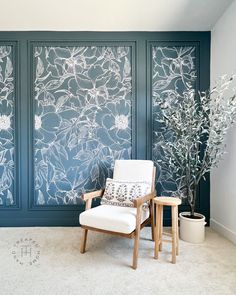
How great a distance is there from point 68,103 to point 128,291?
2.21 metres

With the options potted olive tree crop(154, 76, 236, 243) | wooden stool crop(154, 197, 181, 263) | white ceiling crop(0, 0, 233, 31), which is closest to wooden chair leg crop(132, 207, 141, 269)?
wooden stool crop(154, 197, 181, 263)

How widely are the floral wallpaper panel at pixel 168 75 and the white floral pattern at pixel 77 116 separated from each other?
34 cm

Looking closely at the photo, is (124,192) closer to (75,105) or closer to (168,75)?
(75,105)

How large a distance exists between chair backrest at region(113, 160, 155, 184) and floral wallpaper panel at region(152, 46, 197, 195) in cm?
39

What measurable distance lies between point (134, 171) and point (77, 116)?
1.04 meters

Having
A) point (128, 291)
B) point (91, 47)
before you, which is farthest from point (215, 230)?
point (91, 47)

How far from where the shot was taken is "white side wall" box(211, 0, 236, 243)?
2533 millimetres

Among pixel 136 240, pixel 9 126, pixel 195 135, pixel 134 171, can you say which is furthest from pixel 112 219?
pixel 9 126

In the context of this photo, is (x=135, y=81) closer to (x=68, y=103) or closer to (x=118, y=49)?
(x=118, y=49)

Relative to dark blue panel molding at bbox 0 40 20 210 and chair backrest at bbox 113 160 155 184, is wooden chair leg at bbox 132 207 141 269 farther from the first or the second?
dark blue panel molding at bbox 0 40 20 210

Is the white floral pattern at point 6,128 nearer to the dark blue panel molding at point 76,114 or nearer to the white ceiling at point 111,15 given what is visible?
the dark blue panel molding at point 76,114

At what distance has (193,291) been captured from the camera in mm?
1677

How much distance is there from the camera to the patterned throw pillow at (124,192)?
7.88ft

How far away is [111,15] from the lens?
8.82 feet
